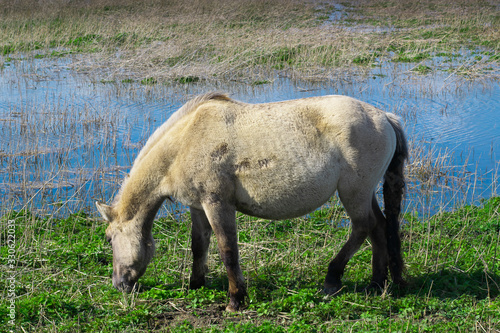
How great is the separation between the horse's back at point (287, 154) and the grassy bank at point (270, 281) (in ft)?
3.32

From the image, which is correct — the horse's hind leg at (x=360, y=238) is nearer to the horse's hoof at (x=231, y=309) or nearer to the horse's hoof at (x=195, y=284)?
the horse's hoof at (x=231, y=309)

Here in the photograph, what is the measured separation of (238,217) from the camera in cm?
792

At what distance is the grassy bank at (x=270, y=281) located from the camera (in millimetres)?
5109

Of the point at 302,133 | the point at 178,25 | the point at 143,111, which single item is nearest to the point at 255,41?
the point at 178,25

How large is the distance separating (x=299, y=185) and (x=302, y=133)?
0.51 m

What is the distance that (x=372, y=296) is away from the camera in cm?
562

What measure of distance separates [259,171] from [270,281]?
4.29 feet

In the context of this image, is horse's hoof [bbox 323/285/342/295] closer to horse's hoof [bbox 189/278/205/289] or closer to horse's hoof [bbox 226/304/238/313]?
horse's hoof [bbox 226/304/238/313]

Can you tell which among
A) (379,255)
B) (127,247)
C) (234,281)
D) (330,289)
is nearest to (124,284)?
(127,247)

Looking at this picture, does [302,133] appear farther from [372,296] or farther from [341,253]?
[372,296]

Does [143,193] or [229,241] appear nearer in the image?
[229,241]

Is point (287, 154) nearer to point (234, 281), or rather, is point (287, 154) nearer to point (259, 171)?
point (259, 171)

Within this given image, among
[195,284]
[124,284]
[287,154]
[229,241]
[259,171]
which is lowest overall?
[195,284]

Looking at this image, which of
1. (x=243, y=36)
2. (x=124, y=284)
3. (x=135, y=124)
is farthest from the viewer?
(x=243, y=36)
